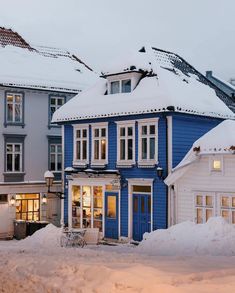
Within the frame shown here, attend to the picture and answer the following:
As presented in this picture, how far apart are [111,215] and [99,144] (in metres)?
3.28

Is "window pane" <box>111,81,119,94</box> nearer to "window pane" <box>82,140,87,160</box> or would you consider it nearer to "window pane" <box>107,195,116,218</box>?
"window pane" <box>82,140,87,160</box>

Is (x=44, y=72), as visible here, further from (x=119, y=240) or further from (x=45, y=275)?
(x=45, y=275)

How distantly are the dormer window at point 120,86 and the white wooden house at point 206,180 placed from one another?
4.86 m

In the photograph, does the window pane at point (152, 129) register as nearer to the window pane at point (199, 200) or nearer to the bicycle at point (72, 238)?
the window pane at point (199, 200)

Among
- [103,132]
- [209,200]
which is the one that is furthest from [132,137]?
[209,200]

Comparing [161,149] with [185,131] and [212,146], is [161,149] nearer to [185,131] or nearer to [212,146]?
[185,131]

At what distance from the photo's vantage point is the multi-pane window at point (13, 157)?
A: 31406 mm

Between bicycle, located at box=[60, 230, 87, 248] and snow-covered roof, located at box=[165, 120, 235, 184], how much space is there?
4136 mm

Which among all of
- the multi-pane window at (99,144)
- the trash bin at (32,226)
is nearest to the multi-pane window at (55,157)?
the trash bin at (32,226)

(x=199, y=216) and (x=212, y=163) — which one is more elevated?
(x=212, y=163)

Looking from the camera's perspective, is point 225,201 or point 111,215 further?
point 111,215

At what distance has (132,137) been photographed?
25047 millimetres

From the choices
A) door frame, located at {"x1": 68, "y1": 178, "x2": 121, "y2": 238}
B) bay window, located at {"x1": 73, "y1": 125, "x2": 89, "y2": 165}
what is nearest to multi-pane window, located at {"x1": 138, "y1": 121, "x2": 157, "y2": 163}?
door frame, located at {"x1": 68, "y1": 178, "x2": 121, "y2": 238}

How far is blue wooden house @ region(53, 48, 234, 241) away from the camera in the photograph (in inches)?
943
